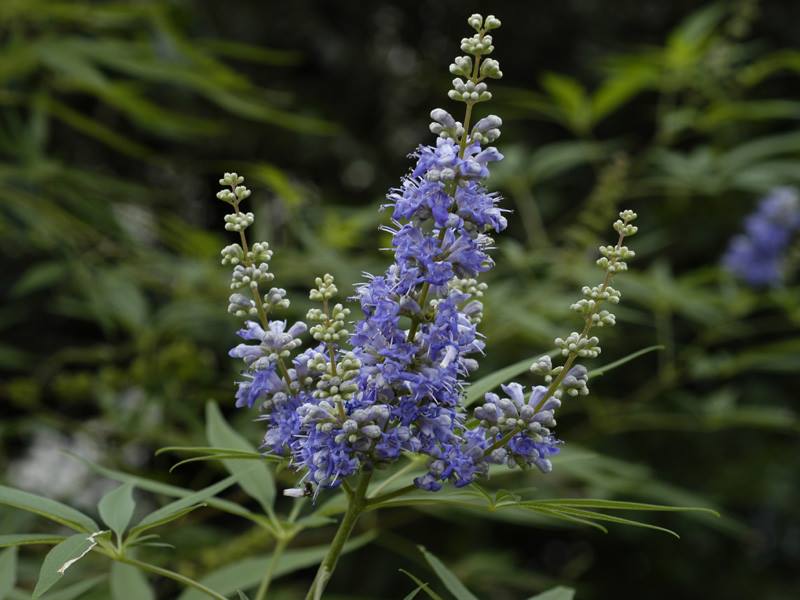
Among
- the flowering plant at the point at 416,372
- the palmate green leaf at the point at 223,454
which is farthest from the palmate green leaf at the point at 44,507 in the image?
the palmate green leaf at the point at 223,454

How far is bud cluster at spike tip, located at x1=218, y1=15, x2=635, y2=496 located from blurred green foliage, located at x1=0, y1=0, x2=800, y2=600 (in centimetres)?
76

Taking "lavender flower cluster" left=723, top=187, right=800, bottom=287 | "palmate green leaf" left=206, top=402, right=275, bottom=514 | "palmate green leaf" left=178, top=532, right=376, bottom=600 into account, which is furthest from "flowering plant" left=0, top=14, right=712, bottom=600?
"lavender flower cluster" left=723, top=187, right=800, bottom=287

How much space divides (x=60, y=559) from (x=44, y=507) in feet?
0.53

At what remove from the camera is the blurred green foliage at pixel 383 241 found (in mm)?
3756

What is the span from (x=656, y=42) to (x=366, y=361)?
5.48 metres

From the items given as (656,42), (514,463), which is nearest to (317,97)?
(656,42)

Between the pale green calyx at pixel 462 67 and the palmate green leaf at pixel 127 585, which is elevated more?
the pale green calyx at pixel 462 67

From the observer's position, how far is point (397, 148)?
254 inches

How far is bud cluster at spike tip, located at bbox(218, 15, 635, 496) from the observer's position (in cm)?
149

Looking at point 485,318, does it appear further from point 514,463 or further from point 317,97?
point 317,97

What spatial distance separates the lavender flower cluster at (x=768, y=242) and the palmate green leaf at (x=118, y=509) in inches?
148

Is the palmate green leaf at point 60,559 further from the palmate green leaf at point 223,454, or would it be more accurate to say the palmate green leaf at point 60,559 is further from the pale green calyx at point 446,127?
the pale green calyx at point 446,127

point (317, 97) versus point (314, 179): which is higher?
point (317, 97)

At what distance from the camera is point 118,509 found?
173 cm
